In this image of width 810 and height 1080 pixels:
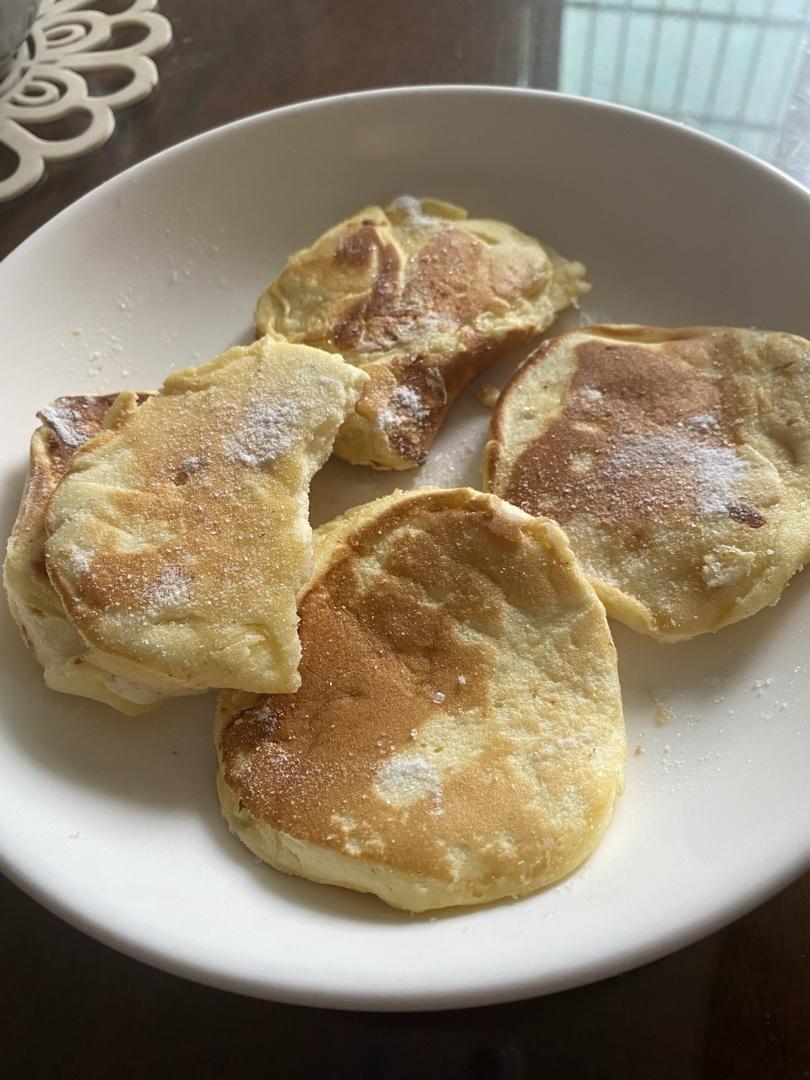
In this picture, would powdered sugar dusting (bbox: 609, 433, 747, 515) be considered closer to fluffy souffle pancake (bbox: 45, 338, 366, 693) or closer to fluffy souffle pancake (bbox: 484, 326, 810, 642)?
fluffy souffle pancake (bbox: 484, 326, 810, 642)

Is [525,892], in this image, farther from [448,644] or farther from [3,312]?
[3,312]

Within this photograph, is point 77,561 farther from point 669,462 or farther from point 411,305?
point 669,462

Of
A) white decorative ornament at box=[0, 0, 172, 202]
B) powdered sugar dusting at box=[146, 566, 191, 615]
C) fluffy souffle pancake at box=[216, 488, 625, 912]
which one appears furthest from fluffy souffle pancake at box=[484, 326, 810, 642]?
white decorative ornament at box=[0, 0, 172, 202]

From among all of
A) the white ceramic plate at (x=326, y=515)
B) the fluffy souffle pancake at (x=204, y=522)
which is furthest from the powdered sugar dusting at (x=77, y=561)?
the white ceramic plate at (x=326, y=515)

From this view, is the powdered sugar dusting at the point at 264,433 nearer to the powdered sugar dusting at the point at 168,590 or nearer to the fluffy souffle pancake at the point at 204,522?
the fluffy souffle pancake at the point at 204,522

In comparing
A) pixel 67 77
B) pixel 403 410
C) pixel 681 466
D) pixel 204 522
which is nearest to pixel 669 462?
pixel 681 466
